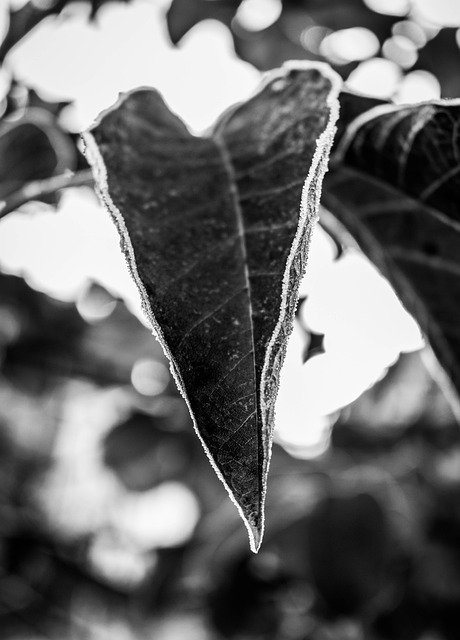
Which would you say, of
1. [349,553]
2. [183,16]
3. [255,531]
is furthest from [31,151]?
[349,553]

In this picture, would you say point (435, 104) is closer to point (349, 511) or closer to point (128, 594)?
point (349, 511)

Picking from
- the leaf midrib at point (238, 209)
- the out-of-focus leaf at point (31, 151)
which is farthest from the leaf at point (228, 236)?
the out-of-focus leaf at point (31, 151)

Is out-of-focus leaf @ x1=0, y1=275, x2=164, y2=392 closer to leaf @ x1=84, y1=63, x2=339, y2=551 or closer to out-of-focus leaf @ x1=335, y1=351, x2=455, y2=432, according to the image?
out-of-focus leaf @ x1=335, y1=351, x2=455, y2=432

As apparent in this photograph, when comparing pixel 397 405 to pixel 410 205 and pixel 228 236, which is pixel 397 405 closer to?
pixel 410 205

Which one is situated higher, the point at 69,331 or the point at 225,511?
the point at 69,331

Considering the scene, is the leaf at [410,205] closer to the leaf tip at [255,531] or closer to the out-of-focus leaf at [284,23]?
the leaf tip at [255,531]

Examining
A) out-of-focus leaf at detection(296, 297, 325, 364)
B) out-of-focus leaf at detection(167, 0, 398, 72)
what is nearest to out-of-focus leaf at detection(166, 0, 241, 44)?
out-of-focus leaf at detection(167, 0, 398, 72)

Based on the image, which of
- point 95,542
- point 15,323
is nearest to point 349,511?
point 15,323

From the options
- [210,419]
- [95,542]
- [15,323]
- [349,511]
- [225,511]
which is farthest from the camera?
[95,542]
